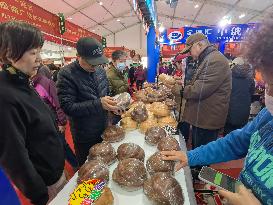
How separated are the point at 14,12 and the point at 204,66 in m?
3.64

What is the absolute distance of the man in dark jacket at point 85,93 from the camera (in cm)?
236

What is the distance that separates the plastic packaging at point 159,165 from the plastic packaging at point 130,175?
97mm

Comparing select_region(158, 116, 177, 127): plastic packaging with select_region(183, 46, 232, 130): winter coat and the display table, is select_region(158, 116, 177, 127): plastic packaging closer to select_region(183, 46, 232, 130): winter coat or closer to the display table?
select_region(183, 46, 232, 130): winter coat

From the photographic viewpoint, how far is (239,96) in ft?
14.6

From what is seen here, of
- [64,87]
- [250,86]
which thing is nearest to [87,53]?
[64,87]

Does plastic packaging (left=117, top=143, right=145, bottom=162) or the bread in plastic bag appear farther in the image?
the bread in plastic bag

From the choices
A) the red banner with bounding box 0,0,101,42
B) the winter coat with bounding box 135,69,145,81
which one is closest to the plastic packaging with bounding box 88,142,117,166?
the red banner with bounding box 0,0,101,42

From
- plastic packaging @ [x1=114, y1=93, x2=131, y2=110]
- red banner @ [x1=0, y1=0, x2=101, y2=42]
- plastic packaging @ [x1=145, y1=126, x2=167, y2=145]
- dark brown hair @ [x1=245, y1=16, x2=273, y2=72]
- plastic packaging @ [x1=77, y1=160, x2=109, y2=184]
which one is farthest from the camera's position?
red banner @ [x1=0, y1=0, x2=101, y2=42]

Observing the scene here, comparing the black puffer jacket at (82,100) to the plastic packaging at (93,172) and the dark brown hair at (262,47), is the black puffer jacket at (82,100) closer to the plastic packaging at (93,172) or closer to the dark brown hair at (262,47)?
the plastic packaging at (93,172)

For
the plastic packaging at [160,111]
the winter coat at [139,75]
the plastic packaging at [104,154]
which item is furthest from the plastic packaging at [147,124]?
the winter coat at [139,75]

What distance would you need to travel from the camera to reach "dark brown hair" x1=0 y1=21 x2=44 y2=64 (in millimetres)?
1451

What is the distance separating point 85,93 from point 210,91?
5.07 feet

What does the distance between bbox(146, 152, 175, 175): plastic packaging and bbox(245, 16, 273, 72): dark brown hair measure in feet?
3.29

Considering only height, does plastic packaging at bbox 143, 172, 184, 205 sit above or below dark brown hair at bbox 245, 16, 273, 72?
below
